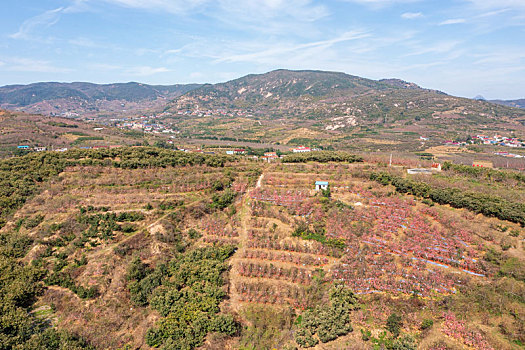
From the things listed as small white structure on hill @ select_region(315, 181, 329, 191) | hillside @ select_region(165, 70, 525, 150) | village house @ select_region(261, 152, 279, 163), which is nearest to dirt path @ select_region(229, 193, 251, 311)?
small white structure on hill @ select_region(315, 181, 329, 191)

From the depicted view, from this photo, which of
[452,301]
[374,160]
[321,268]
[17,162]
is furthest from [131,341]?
[374,160]

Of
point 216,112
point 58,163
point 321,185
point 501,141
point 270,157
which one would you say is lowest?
point 270,157

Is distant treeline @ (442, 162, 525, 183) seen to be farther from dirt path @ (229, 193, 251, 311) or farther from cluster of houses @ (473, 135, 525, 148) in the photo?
cluster of houses @ (473, 135, 525, 148)

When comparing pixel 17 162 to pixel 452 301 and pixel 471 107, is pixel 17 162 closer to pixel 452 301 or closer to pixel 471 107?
pixel 452 301

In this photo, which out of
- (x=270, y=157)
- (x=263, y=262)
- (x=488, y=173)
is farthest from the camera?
(x=270, y=157)

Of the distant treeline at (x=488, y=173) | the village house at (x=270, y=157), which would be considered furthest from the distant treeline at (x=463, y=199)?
the village house at (x=270, y=157)

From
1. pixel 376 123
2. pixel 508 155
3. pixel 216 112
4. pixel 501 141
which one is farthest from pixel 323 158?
pixel 216 112

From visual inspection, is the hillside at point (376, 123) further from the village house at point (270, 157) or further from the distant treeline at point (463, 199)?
the distant treeline at point (463, 199)

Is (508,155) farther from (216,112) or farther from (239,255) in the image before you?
(216,112)
